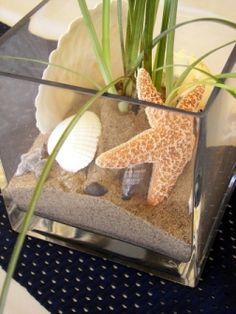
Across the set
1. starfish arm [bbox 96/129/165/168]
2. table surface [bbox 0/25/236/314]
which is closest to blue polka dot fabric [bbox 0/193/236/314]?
table surface [bbox 0/25/236/314]

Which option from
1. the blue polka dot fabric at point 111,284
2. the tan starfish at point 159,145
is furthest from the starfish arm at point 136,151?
the blue polka dot fabric at point 111,284

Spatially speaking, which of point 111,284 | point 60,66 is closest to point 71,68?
point 60,66

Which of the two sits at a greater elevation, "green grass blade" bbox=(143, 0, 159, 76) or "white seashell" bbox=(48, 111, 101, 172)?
"green grass blade" bbox=(143, 0, 159, 76)

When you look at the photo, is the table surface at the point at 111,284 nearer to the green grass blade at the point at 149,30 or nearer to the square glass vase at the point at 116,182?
the square glass vase at the point at 116,182

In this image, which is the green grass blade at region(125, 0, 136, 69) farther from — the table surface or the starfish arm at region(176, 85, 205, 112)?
the table surface

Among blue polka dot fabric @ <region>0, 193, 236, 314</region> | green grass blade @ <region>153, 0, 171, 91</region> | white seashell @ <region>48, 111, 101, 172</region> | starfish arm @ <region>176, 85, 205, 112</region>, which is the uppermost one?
green grass blade @ <region>153, 0, 171, 91</region>

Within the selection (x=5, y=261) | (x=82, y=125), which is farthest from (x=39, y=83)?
(x=5, y=261)

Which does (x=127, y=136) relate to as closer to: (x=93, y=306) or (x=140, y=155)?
(x=140, y=155)

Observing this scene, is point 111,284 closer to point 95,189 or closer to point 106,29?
point 95,189
